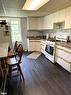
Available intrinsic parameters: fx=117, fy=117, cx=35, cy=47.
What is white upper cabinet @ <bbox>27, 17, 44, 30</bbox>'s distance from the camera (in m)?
7.04

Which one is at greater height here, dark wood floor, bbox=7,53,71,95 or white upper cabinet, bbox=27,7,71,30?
white upper cabinet, bbox=27,7,71,30

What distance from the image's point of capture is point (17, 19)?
721 centimetres

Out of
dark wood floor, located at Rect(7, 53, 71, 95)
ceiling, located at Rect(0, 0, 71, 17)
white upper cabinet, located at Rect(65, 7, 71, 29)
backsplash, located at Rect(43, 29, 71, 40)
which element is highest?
ceiling, located at Rect(0, 0, 71, 17)

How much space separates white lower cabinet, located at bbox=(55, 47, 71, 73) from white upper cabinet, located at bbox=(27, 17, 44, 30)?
300 cm

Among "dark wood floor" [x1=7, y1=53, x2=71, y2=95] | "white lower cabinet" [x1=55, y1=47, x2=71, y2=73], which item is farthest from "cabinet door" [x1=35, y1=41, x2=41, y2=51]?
"dark wood floor" [x1=7, y1=53, x2=71, y2=95]

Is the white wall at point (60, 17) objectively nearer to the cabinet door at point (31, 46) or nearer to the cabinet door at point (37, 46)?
the cabinet door at point (37, 46)

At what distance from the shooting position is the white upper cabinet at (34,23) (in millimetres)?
7039

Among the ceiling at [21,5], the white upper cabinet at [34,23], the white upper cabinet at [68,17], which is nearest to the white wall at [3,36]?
the ceiling at [21,5]

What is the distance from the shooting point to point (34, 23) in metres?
7.12

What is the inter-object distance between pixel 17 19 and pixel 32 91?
539 cm

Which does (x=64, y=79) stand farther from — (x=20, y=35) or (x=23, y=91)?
(x=20, y=35)

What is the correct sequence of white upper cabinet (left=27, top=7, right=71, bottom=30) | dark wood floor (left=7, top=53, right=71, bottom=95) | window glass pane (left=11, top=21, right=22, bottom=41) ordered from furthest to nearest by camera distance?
window glass pane (left=11, top=21, right=22, bottom=41), white upper cabinet (left=27, top=7, right=71, bottom=30), dark wood floor (left=7, top=53, right=71, bottom=95)

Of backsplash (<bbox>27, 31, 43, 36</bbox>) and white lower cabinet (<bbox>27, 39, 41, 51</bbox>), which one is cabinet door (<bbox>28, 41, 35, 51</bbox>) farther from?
backsplash (<bbox>27, 31, 43, 36</bbox>)

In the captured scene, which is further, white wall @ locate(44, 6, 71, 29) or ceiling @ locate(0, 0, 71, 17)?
white wall @ locate(44, 6, 71, 29)
